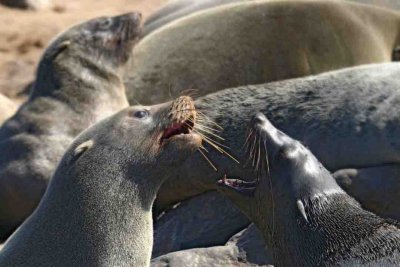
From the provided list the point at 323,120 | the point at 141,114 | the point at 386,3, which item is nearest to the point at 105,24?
the point at 386,3

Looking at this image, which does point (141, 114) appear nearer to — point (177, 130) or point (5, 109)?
point (177, 130)

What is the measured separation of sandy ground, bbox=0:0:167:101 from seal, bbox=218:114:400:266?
21.6 feet

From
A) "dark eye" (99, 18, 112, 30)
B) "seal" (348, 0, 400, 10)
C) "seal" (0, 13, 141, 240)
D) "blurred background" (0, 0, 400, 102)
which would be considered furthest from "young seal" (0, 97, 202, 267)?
"blurred background" (0, 0, 400, 102)

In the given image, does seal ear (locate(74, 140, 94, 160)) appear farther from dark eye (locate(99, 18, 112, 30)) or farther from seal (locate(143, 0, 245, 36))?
seal (locate(143, 0, 245, 36))

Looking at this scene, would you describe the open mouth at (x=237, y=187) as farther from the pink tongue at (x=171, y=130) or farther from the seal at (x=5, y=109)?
the seal at (x=5, y=109)

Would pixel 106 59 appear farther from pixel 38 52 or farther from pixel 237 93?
pixel 38 52

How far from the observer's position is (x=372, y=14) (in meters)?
9.98

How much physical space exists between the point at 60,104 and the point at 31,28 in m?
6.59

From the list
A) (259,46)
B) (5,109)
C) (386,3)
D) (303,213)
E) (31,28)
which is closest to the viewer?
(303,213)

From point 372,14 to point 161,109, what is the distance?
3.91 m

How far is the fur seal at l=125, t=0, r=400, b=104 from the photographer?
31.0 feet

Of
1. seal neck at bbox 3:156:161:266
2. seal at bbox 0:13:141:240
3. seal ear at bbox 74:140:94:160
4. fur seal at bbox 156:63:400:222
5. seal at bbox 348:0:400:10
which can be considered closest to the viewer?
seal neck at bbox 3:156:161:266

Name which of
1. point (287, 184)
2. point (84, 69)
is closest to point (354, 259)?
point (287, 184)

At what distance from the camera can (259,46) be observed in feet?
31.4
